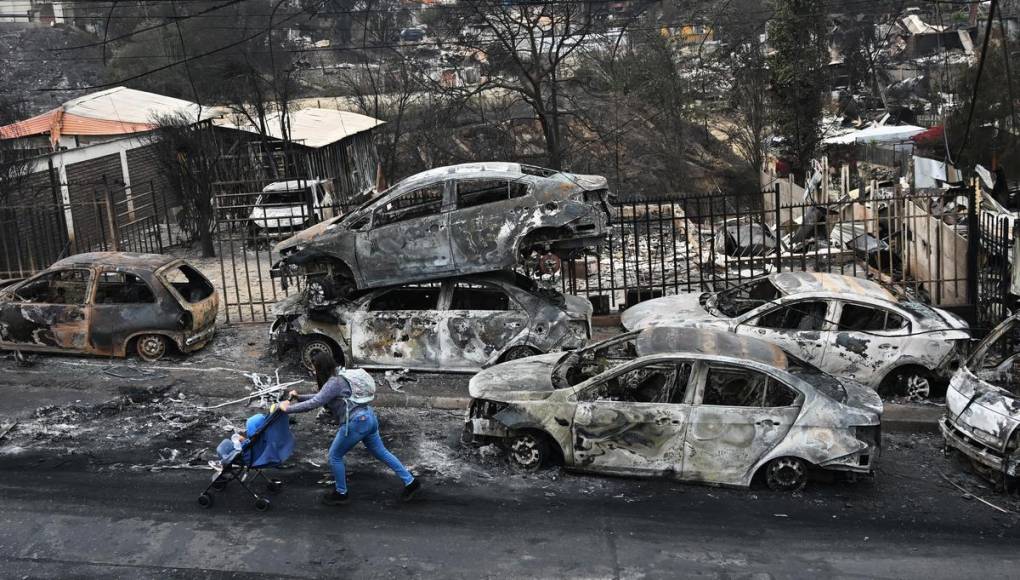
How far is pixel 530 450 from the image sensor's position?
8508 mm

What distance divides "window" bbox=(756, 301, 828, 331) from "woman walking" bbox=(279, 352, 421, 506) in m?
5.15

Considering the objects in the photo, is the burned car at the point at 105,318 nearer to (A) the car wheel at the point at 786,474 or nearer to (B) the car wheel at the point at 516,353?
(B) the car wheel at the point at 516,353

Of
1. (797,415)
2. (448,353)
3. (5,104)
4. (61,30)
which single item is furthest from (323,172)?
(61,30)

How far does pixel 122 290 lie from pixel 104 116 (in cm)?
1610

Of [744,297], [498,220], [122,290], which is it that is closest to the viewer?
[498,220]

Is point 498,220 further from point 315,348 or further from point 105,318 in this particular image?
point 105,318

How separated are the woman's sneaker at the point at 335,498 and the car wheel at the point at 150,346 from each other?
17.6 feet

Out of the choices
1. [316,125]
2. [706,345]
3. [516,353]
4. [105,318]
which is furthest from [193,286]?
[316,125]

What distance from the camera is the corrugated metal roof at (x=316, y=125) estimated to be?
28031 mm

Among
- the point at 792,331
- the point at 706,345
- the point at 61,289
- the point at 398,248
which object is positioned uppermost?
the point at 398,248

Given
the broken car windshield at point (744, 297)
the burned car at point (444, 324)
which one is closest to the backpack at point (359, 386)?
the burned car at point (444, 324)

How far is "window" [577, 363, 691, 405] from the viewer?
8.41 m

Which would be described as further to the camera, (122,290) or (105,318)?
(122,290)

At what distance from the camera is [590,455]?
8375mm
